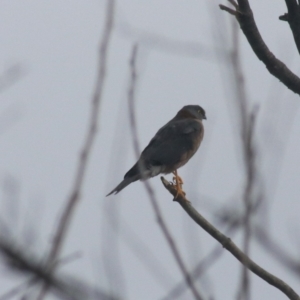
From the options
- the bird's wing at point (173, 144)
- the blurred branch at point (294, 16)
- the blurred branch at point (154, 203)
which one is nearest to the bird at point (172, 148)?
the bird's wing at point (173, 144)

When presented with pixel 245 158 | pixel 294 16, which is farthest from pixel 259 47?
pixel 245 158

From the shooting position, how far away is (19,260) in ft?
2.32

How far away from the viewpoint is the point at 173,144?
721 centimetres

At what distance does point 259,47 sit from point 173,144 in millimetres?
4822

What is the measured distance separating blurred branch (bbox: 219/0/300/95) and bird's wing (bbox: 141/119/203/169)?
4214 millimetres

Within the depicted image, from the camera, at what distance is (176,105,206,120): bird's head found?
8.88m

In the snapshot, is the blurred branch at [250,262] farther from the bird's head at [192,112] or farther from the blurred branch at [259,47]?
the bird's head at [192,112]

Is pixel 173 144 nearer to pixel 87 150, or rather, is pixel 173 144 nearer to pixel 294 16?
pixel 294 16

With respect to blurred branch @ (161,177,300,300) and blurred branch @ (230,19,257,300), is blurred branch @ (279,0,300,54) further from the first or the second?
blurred branch @ (161,177,300,300)

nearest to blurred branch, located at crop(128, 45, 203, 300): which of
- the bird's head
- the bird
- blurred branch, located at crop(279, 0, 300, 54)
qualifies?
blurred branch, located at crop(279, 0, 300, 54)

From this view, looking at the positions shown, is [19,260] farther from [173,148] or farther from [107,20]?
[173,148]

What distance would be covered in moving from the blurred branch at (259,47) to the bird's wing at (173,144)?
4214mm

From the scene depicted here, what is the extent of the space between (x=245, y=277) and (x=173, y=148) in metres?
5.59

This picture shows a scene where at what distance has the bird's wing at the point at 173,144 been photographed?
684cm
